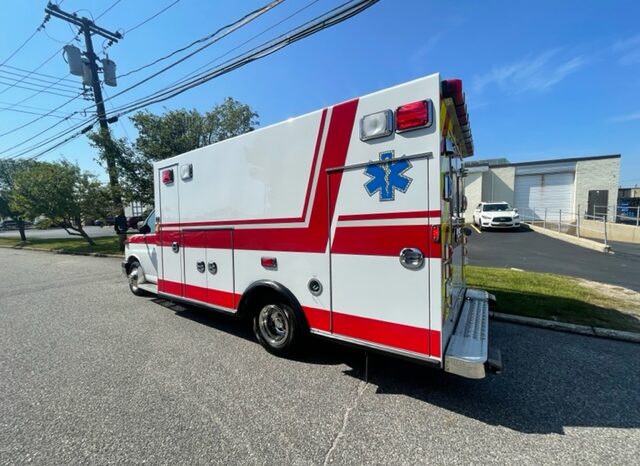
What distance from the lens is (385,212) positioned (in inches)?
111

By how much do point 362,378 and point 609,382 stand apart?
95.3 inches

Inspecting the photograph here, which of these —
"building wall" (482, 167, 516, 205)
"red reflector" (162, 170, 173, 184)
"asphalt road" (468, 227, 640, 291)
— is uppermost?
"building wall" (482, 167, 516, 205)

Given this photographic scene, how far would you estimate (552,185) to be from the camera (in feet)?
80.1

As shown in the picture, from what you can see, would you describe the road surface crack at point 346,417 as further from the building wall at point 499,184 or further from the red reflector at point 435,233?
the building wall at point 499,184

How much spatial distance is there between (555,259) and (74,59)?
20.9 metres

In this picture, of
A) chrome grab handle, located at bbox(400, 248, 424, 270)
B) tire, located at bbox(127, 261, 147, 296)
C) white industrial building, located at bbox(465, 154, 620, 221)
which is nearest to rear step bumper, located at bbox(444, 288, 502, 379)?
chrome grab handle, located at bbox(400, 248, 424, 270)

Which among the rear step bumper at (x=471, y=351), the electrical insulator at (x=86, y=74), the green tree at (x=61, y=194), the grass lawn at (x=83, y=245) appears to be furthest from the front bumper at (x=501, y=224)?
the electrical insulator at (x=86, y=74)

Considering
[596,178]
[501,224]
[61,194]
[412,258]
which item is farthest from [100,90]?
[596,178]

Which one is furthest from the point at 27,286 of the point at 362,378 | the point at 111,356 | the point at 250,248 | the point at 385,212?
the point at 385,212

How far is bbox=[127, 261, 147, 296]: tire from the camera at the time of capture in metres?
6.69

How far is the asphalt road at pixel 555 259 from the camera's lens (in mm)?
8313

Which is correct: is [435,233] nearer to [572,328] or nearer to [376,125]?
[376,125]

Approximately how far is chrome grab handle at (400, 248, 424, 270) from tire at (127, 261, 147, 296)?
5.91 metres

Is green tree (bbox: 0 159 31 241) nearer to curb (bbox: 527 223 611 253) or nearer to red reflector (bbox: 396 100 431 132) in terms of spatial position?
red reflector (bbox: 396 100 431 132)
